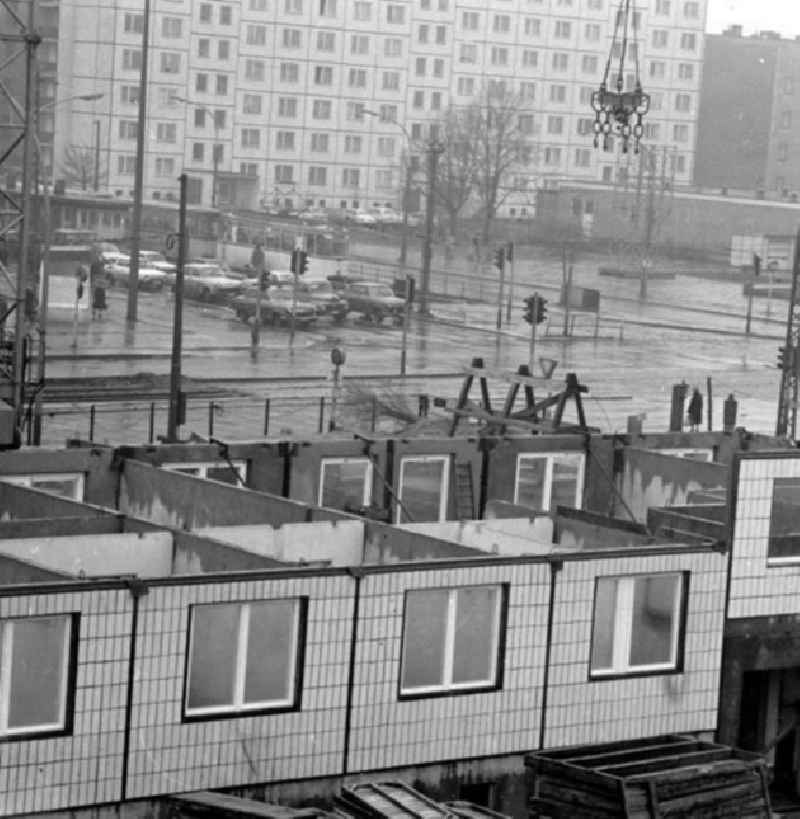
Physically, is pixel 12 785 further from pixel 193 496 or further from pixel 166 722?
pixel 193 496

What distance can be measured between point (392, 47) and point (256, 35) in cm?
898

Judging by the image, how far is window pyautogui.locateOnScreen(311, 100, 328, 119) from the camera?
11475cm

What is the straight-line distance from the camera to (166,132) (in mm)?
109812

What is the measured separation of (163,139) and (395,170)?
46.8 feet

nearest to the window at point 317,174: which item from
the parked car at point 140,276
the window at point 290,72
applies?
the window at point 290,72

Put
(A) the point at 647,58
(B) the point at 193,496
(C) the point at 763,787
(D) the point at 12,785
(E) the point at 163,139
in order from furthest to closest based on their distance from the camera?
1. (A) the point at 647,58
2. (E) the point at 163,139
3. (B) the point at 193,496
4. (C) the point at 763,787
5. (D) the point at 12,785

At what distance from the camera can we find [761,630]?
2242cm

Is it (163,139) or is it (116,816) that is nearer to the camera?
(116,816)

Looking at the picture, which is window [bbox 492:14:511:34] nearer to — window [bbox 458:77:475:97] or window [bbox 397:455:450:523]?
window [bbox 458:77:475:97]

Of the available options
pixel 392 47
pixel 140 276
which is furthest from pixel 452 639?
pixel 392 47

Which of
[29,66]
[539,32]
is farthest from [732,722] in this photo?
[539,32]

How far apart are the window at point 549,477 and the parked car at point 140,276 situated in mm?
48396

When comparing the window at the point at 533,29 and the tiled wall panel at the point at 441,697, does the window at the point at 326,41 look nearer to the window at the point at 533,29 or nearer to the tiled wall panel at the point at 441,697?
the window at the point at 533,29

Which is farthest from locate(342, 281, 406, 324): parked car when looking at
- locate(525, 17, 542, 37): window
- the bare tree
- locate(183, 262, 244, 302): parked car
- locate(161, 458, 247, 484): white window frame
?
locate(525, 17, 542, 37): window
